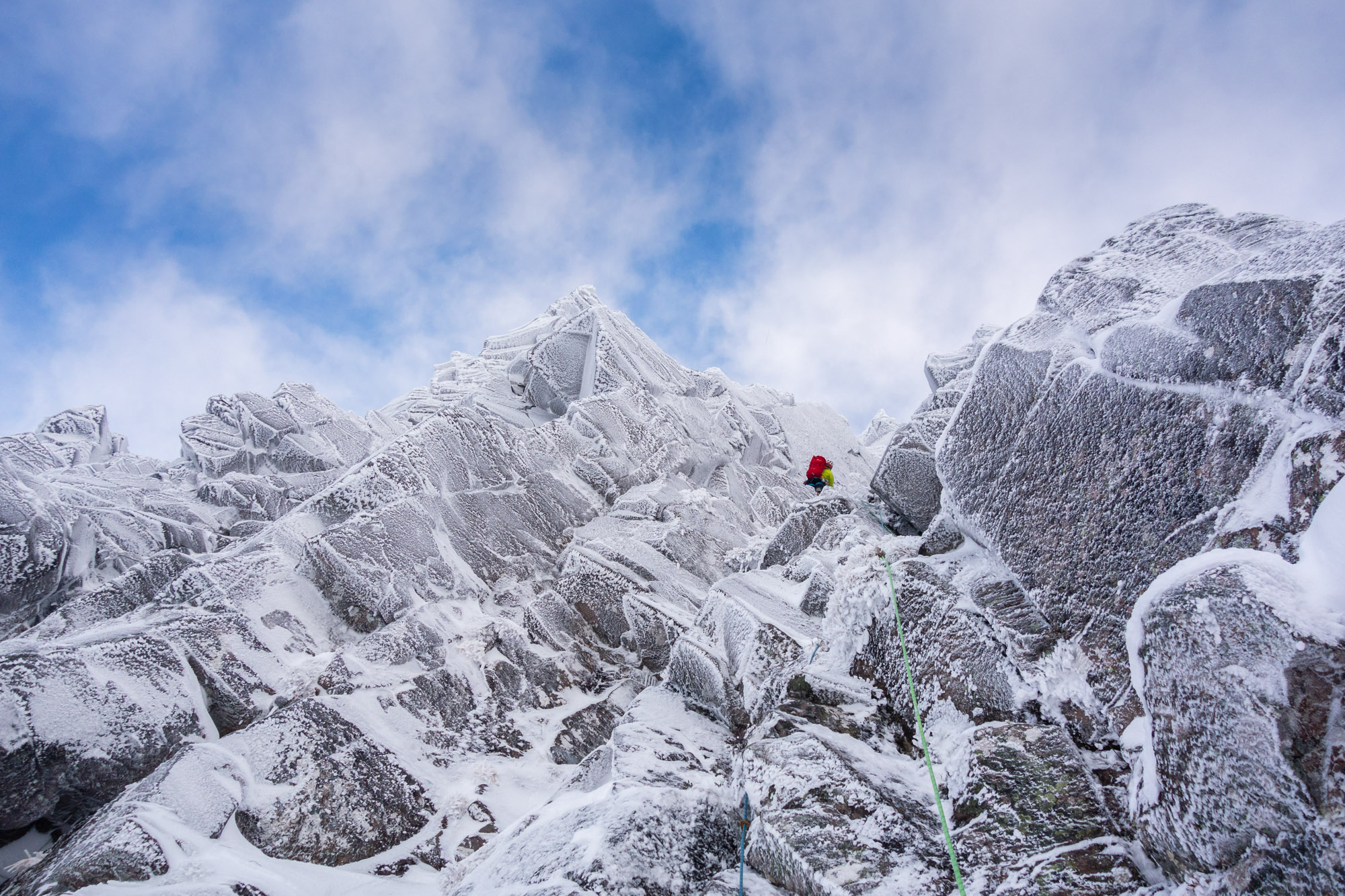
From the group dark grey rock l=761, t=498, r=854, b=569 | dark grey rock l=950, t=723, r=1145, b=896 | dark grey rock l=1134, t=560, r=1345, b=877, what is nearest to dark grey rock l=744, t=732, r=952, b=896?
dark grey rock l=950, t=723, r=1145, b=896

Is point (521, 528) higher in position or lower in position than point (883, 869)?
higher

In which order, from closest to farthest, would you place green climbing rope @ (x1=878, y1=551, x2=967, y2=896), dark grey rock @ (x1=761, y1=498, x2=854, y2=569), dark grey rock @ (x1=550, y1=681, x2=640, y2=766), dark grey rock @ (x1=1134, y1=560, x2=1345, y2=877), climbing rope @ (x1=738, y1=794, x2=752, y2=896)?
dark grey rock @ (x1=1134, y1=560, x2=1345, y2=877), green climbing rope @ (x1=878, y1=551, x2=967, y2=896), climbing rope @ (x1=738, y1=794, x2=752, y2=896), dark grey rock @ (x1=550, y1=681, x2=640, y2=766), dark grey rock @ (x1=761, y1=498, x2=854, y2=569)

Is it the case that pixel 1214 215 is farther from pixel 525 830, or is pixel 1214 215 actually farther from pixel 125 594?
pixel 125 594

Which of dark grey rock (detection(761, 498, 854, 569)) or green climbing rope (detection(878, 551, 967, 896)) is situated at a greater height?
Result: dark grey rock (detection(761, 498, 854, 569))

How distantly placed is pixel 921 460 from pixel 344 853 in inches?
582

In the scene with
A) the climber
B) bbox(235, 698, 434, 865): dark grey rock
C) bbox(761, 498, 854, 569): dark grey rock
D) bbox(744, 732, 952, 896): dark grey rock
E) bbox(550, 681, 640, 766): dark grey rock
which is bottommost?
bbox(235, 698, 434, 865): dark grey rock

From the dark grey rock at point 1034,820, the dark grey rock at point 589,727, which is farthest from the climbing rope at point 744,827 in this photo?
the dark grey rock at point 589,727

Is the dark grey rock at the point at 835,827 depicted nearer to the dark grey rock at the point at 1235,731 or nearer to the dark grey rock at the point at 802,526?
the dark grey rock at the point at 1235,731

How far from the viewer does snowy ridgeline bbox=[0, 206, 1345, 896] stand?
14.8 feet

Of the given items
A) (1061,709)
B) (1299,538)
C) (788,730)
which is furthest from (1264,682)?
(788,730)

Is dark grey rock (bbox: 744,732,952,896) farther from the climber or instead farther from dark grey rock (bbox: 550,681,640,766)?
the climber

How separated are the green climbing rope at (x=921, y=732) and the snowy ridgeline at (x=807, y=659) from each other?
0.14 meters

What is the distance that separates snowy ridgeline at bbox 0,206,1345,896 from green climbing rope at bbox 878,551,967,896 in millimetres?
144

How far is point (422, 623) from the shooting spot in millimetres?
15945
